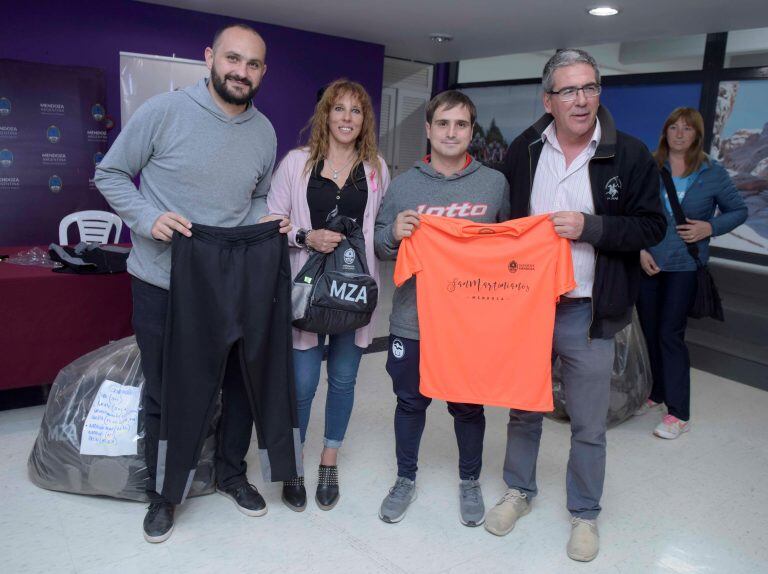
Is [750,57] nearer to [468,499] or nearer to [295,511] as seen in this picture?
[468,499]

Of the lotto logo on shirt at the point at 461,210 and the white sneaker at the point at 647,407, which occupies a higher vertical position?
the lotto logo on shirt at the point at 461,210

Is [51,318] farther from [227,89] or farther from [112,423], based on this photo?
[227,89]

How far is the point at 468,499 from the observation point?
2.30 meters

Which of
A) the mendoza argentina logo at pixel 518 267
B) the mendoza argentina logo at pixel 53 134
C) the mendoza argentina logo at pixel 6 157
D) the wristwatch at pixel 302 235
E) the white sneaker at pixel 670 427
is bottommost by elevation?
the white sneaker at pixel 670 427

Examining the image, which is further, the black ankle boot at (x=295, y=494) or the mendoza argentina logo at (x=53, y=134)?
the mendoza argentina logo at (x=53, y=134)

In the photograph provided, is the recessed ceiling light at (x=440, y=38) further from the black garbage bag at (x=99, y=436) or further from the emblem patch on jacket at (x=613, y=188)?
the black garbage bag at (x=99, y=436)

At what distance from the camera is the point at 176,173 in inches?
77.9

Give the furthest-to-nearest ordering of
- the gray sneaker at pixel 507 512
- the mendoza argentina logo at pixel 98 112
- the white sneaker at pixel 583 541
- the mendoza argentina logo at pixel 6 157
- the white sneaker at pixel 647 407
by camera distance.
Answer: the mendoza argentina logo at pixel 98 112 < the mendoza argentina logo at pixel 6 157 < the white sneaker at pixel 647 407 < the gray sneaker at pixel 507 512 < the white sneaker at pixel 583 541

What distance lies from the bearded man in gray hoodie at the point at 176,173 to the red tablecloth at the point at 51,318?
0.99 metres

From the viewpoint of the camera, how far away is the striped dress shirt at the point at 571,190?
6.50 feet

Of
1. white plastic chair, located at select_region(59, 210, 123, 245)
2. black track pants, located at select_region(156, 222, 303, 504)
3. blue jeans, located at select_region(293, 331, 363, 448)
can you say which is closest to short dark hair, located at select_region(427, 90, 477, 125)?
black track pants, located at select_region(156, 222, 303, 504)

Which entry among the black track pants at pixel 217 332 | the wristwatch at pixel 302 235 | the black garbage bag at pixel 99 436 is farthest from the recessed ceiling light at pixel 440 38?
the black garbage bag at pixel 99 436

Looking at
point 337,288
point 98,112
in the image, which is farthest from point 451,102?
point 98,112

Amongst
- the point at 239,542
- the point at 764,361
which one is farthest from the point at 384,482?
the point at 764,361
